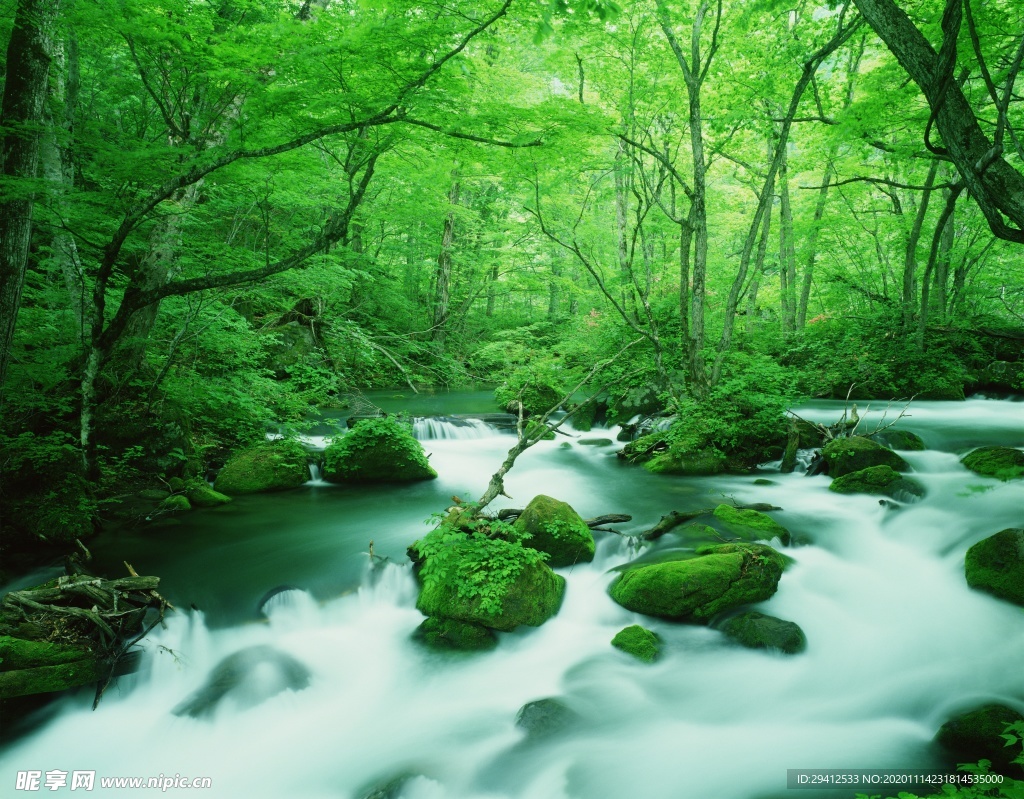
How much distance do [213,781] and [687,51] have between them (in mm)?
13880

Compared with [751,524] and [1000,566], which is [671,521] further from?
[1000,566]

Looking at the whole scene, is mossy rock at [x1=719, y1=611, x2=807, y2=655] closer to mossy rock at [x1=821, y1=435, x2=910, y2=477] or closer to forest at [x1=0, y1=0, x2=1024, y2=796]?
forest at [x1=0, y1=0, x2=1024, y2=796]

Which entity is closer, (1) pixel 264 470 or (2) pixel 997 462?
(2) pixel 997 462

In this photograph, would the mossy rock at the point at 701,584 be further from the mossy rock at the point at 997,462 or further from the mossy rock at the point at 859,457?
the mossy rock at the point at 997,462

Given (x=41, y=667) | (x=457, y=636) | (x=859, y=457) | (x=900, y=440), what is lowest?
(x=457, y=636)

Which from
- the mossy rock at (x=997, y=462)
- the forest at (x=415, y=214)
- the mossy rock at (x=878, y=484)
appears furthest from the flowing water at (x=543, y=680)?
the forest at (x=415, y=214)

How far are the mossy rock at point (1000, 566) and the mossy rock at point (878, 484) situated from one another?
1916 mm

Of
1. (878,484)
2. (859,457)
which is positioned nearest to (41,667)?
(878,484)

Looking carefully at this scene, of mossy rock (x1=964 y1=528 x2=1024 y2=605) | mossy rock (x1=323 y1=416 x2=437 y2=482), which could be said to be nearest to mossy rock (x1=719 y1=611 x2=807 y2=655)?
mossy rock (x1=964 y1=528 x2=1024 y2=605)

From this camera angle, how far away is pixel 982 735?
3.67 metres

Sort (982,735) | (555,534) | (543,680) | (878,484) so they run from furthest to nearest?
1. (878,484)
2. (555,534)
3. (543,680)
4. (982,735)

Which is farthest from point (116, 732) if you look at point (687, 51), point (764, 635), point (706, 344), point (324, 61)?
point (687, 51)

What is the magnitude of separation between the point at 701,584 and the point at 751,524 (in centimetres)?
196

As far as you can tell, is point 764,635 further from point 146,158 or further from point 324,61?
point 146,158
